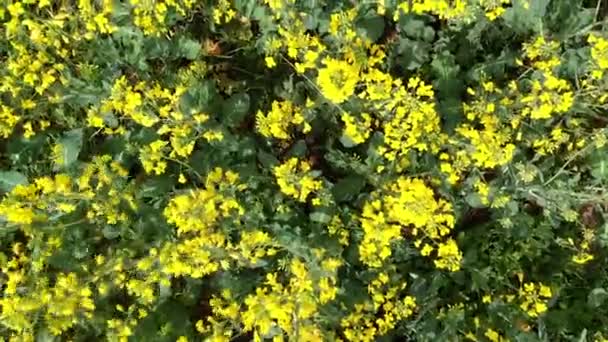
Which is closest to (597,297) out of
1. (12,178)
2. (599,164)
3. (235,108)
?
(599,164)

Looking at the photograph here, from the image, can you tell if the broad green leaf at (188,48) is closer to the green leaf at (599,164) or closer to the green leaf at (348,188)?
the green leaf at (348,188)

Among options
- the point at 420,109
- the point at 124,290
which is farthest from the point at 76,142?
the point at 420,109

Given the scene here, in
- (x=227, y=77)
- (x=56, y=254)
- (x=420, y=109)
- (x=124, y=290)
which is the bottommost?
(x=124, y=290)

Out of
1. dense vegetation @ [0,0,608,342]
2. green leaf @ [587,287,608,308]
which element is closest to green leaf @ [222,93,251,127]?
dense vegetation @ [0,0,608,342]

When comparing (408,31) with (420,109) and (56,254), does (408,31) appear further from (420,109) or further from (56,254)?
(56,254)

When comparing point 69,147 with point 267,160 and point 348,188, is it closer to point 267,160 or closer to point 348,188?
point 267,160

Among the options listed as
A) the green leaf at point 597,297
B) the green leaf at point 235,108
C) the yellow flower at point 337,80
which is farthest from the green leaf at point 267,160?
the green leaf at point 597,297

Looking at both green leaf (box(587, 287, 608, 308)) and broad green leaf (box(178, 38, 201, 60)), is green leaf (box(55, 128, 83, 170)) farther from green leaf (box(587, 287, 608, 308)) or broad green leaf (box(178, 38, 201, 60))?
green leaf (box(587, 287, 608, 308))
